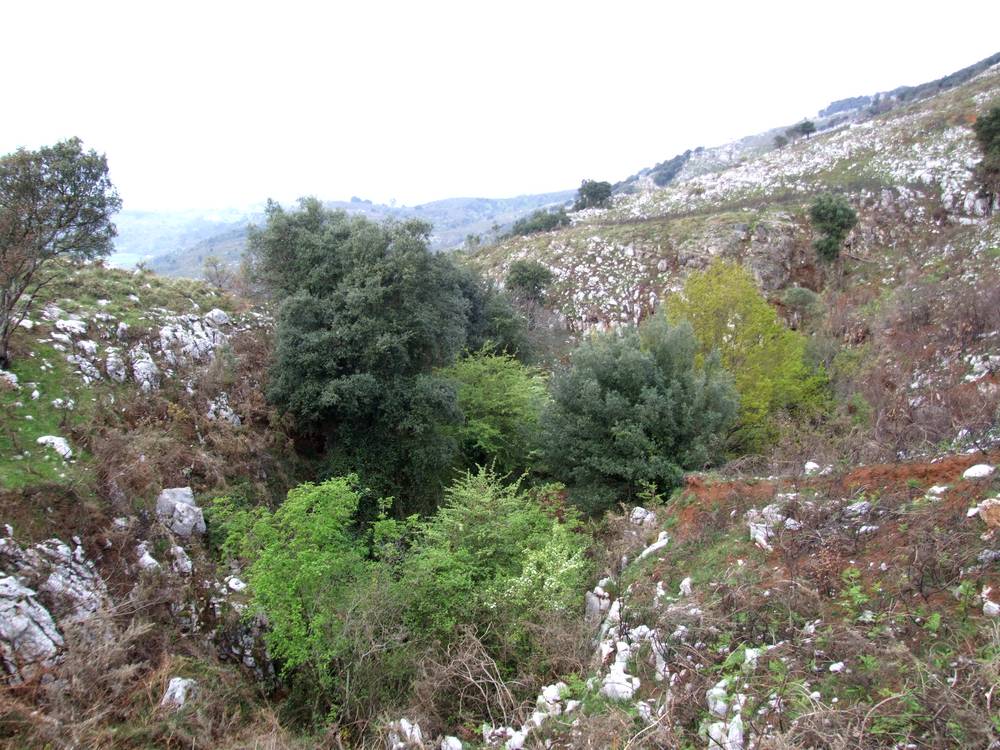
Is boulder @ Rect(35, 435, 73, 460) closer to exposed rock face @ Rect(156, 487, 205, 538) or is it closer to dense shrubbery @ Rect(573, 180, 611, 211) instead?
exposed rock face @ Rect(156, 487, 205, 538)

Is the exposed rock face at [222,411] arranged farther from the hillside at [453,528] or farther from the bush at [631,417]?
the bush at [631,417]

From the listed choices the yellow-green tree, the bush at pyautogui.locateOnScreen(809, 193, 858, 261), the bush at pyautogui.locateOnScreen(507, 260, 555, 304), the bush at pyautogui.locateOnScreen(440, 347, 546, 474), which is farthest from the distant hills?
the bush at pyautogui.locateOnScreen(440, 347, 546, 474)

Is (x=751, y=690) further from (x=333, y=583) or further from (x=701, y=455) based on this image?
(x=701, y=455)

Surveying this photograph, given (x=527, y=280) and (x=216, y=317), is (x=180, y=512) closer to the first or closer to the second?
(x=216, y=317)

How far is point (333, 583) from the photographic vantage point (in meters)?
7.34

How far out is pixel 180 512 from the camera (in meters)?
9.45

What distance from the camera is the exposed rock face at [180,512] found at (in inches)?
364

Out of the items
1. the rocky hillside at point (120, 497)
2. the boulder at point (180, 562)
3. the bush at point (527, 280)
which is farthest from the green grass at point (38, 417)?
the bush at point (527, 280)

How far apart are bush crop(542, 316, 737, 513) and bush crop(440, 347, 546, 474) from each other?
2.85m

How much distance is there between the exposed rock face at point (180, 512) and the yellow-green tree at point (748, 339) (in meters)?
13.3

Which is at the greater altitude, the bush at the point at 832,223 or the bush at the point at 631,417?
the bush at the point at 832,223

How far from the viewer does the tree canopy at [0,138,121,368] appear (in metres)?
9.69

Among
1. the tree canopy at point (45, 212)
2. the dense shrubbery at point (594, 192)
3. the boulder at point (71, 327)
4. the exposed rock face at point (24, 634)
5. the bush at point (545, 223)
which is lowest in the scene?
the exposed rock face at point (24, 634)

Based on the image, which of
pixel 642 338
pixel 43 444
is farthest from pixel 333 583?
pixel 642 338
